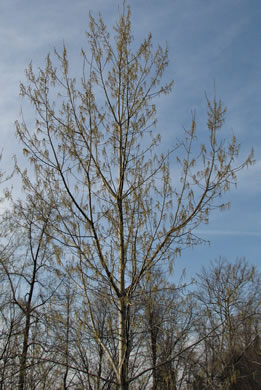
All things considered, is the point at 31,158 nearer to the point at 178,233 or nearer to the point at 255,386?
the point at 178,233

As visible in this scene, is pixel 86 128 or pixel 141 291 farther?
pixel 86 128

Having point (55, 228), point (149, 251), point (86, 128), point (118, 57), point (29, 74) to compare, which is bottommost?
point (149, 251)

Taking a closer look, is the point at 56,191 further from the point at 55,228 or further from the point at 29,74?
the point at 29,74

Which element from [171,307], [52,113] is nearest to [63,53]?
[52,113]

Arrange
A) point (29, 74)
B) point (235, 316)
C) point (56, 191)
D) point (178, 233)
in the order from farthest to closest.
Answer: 1. point (29, 74)
2. point (56, 191)
3. point (178, 233)
4. point (235, 316)

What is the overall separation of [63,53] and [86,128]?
1.04 metres

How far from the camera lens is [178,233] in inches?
134

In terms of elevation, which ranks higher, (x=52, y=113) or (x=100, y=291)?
(x=52, y=113)

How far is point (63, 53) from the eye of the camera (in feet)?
13.3

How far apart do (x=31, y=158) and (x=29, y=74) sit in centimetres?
109

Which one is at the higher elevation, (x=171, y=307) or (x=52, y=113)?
(x=52, y=113)

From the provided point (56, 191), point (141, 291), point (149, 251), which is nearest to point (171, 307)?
point (141, 291)

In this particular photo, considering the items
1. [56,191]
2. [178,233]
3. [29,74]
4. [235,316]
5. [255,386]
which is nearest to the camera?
[235,316]

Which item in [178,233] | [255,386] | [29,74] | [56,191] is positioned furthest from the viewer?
[255,386]
